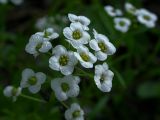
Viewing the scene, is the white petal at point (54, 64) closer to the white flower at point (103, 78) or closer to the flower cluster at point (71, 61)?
the flower cluster at point (71, 61)

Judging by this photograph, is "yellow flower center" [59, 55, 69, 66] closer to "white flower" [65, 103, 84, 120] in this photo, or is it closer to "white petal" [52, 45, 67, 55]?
"white petal" [52, 45, 67, 55]

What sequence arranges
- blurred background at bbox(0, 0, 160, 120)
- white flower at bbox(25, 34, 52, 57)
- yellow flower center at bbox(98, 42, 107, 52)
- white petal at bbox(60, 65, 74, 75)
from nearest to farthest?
1. white petal at bbox(60, 65, 74, 75)
2. white flower at bbox(25, 34, 52, 57)
3. yellow flower center at bbox(98, 42, 107, 52)
4. blurred background at bbox(0, 0, 160, 120)

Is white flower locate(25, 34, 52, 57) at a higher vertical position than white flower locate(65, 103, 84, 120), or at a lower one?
higher

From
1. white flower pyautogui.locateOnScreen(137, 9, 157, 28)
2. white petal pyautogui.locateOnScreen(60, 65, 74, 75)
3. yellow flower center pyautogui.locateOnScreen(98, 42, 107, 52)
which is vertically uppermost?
white petal pyautogui.locateOnScreen(60, 65, 74, 75)

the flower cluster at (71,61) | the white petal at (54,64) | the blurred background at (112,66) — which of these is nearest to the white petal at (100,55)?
the flower cluster at (71,61)

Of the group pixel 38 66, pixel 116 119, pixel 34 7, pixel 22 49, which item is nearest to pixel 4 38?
pixel 22 49

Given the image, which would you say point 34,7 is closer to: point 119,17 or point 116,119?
point 119,17

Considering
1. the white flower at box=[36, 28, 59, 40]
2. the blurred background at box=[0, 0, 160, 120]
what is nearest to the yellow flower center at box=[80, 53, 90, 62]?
the white flower at box=[36, 28, 59, 40]

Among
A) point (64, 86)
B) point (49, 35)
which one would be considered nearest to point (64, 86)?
point (64, 86)
